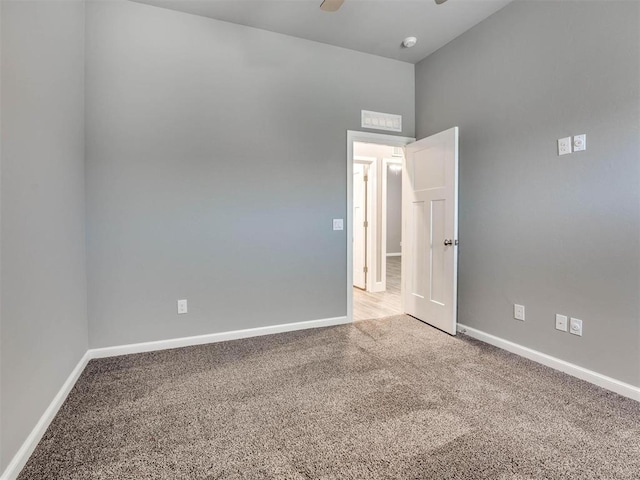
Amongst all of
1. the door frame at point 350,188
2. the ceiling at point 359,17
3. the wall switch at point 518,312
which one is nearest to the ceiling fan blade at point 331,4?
the ceiling at point 359,17

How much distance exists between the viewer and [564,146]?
7.72 feet

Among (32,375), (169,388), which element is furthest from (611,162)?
(32,375)

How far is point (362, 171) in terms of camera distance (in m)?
5.30

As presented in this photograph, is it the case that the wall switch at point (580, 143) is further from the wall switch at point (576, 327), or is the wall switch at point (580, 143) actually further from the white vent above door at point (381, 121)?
the white vent above door at point (381, 121)

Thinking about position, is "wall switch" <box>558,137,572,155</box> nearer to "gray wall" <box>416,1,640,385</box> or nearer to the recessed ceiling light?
"gray wall" <box>416,1,640,385</box>

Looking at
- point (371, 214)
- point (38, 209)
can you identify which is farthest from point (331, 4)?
point (371, 214)

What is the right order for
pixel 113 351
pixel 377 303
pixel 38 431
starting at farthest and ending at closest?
pixel 377 303 → pixel 113 351 → pixel 38 431

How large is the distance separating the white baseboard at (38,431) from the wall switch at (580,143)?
11.8 feet

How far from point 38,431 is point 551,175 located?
3.56 metres

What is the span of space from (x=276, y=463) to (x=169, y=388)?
1.06m

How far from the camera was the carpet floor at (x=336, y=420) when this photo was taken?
4.79ft

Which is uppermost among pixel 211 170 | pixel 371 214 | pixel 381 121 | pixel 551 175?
pixel 381 121

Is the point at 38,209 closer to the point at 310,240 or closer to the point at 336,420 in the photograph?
the point at 336,420

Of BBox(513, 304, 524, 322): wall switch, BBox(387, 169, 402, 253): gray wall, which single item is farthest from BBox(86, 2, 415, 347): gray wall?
BBox(387, 169, 402, 253): gray wall
